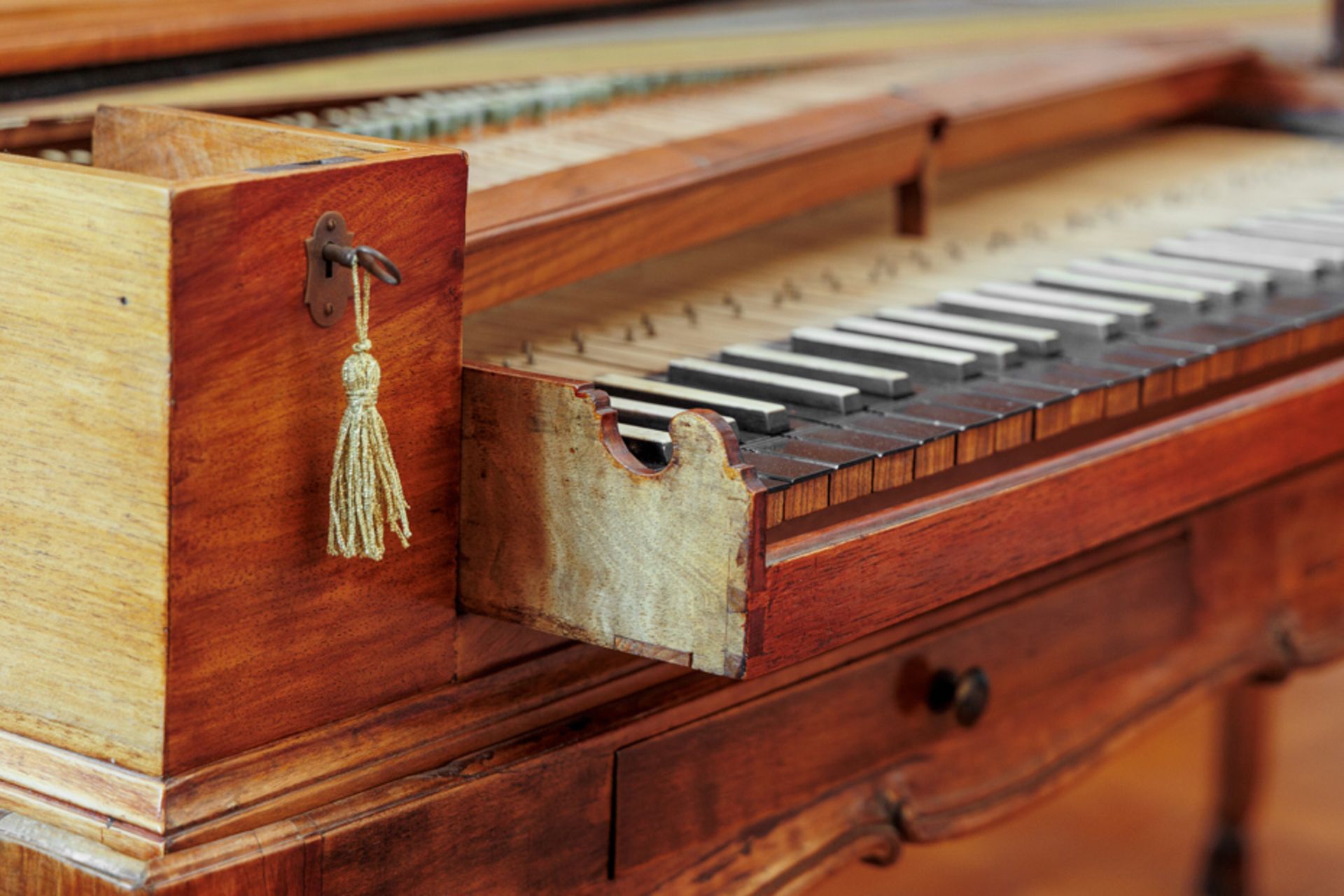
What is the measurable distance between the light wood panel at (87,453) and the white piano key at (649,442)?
1.07ft

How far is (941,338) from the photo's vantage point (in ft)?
5.45

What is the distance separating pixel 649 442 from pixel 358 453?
21cm

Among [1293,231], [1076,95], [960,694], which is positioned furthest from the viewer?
[1076,95]

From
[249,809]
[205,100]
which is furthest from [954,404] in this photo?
[205,100]

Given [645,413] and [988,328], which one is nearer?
[645,413]

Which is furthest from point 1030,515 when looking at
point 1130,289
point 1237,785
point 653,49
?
point 1237,785

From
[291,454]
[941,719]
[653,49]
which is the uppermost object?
[653,49]

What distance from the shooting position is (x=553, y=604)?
51.4 inches

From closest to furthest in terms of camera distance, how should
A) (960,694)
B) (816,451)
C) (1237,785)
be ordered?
(816,451)
(960,694)
(1237,785)

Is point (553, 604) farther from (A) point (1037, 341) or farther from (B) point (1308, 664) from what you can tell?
(B) point (1308, 664)

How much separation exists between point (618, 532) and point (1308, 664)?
1.28 m

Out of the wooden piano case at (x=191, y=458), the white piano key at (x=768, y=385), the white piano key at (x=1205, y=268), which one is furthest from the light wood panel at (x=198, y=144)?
the white piano key at (x=1205, y=268)

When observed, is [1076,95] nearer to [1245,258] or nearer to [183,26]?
[1245,258]

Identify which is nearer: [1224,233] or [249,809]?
[249,809]
